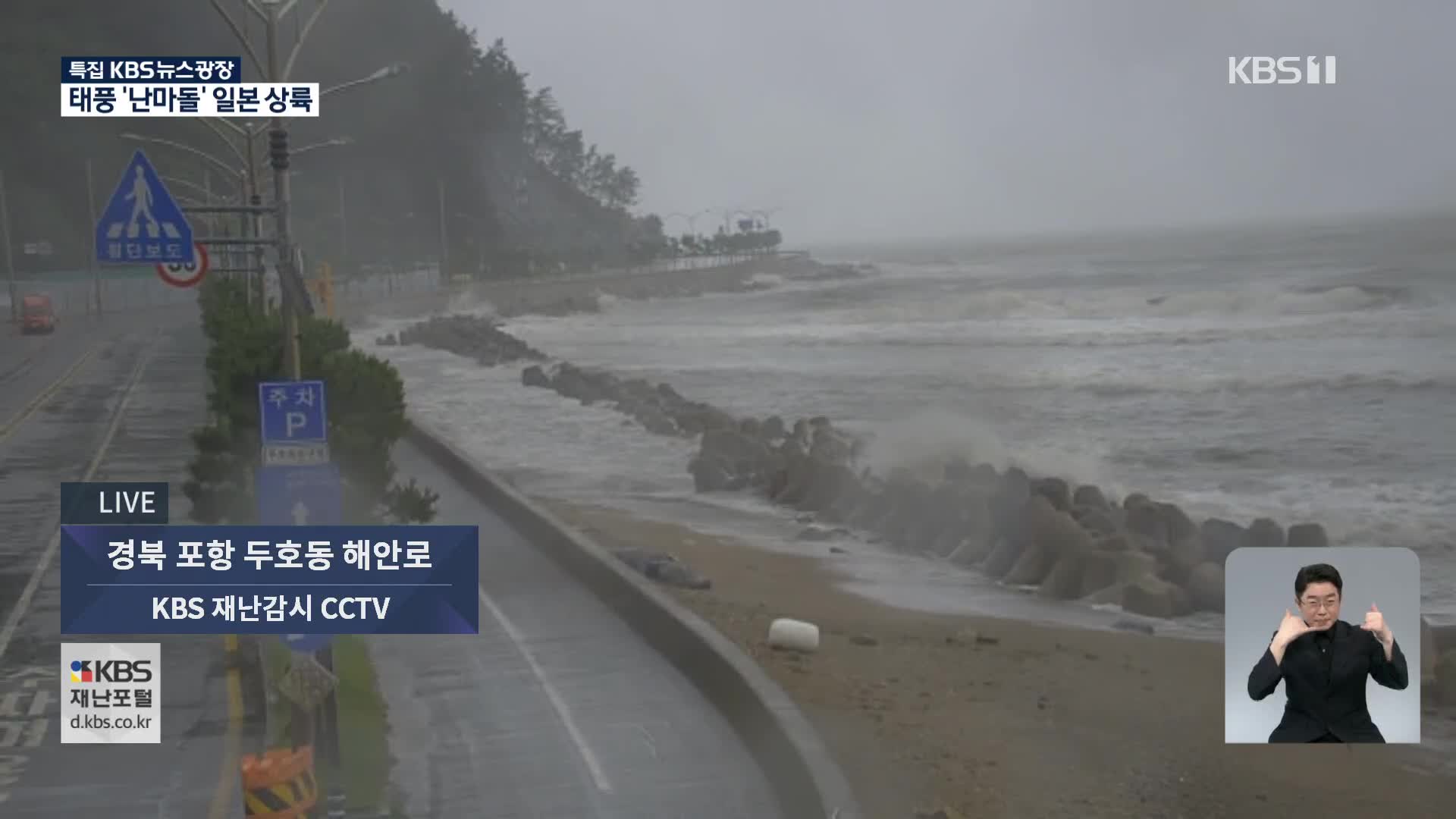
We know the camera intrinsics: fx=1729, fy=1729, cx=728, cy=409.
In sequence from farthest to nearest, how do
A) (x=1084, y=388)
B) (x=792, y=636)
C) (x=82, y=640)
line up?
(x=1084, y=388), (x=792, y=636), (x=82, y=640)

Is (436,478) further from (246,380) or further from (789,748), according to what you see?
(789,748)

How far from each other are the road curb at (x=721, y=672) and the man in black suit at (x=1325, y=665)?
2534 mm

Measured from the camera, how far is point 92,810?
892 centimetres

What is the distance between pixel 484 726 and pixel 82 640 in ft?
8.07

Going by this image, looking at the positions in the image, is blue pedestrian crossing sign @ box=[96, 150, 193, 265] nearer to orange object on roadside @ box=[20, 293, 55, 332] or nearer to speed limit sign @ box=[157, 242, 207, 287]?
speed limit sign @ box=[157, 242, 207, 287]

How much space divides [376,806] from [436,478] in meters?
13.1

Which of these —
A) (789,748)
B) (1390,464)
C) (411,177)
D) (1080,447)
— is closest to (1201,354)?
(1080,447)

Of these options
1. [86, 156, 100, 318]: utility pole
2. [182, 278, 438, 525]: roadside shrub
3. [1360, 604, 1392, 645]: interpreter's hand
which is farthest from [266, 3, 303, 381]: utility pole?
[86, 156, 100, 318]: utility pole

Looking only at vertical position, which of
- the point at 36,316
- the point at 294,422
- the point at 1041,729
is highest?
the point at 36,316

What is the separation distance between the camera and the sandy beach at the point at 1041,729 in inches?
372

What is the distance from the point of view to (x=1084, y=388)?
4597 cm

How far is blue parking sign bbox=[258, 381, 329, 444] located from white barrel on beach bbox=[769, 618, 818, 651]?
13.9 ft

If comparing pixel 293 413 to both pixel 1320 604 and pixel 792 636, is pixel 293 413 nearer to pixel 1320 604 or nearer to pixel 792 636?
pixel 792 636

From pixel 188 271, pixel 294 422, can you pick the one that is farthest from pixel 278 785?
pixel 188 271
